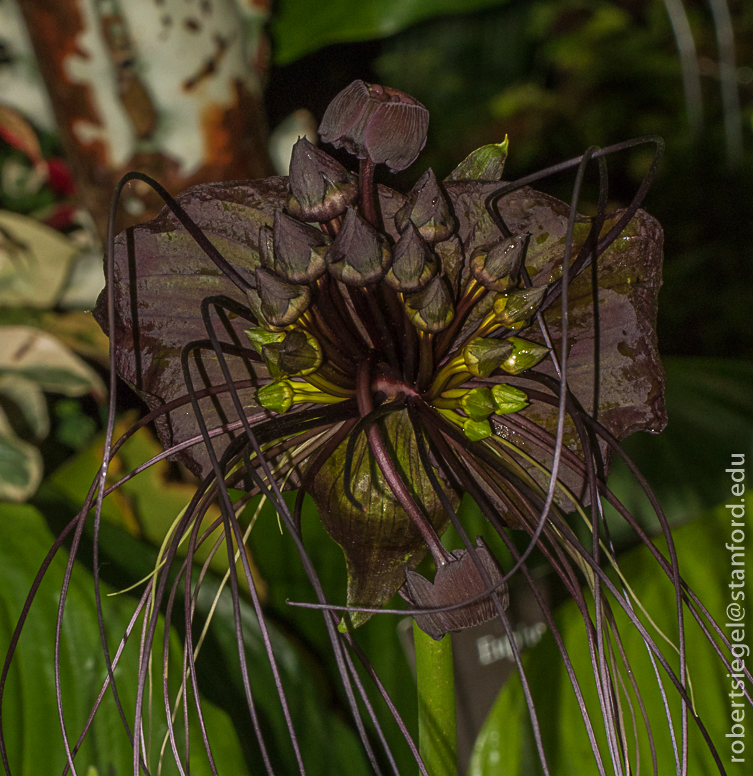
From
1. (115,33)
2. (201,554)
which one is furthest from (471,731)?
(115,33)

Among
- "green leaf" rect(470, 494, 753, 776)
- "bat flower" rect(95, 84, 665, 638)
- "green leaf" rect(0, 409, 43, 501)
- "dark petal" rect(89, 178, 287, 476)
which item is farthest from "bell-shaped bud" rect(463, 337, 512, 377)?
"green leaf" rect(0, 409, 43, 501)

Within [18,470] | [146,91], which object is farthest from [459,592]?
[146,91]

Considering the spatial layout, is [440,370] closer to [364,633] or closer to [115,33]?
[364,633]

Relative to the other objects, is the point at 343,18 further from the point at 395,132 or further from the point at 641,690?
the point at 641,690

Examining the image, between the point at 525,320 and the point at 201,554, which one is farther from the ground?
the point at 525,320

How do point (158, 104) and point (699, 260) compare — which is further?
point (699, 260)

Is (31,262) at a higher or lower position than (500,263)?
higher

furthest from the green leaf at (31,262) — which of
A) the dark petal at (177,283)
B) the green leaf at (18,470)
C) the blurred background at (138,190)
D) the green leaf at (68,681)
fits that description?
the dark petal at (177,283)

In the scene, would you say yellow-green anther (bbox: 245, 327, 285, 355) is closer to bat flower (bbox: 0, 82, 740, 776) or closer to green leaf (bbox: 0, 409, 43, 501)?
bat flower (bbox: 0, 82, 740, 776)
